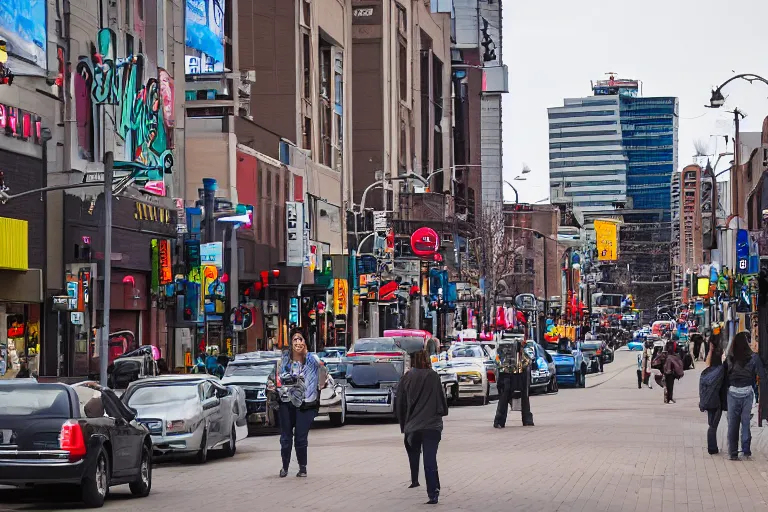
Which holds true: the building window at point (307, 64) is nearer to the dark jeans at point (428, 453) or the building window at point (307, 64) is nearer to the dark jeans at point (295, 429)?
the dark jeans at point (295, 429)

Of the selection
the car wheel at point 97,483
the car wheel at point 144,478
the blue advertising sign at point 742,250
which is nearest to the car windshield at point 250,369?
the car wheel at point 144,478

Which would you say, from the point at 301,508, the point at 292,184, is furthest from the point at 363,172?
the point at 301,508

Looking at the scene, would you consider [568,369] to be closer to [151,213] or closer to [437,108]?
[151,213]

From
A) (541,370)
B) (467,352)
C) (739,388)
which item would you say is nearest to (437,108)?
(541,370)

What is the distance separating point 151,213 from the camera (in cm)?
5231

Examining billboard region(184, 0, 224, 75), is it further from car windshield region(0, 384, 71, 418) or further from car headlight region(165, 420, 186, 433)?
car windshield region(0, 384, 71, 418)

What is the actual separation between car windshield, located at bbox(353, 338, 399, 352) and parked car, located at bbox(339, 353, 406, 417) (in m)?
5.76

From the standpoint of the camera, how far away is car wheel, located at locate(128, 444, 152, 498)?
60.2 feet

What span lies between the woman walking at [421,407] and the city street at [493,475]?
0.64 meters

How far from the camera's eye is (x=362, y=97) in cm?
11044

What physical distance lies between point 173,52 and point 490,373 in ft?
65.3

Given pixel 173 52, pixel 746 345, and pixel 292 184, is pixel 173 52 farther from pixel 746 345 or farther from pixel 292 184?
pixel 746 345

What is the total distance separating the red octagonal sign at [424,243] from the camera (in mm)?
95438

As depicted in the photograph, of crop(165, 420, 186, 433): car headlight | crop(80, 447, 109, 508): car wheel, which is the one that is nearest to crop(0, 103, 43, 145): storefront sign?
crop(165, 420, 186, 433): car headlight
